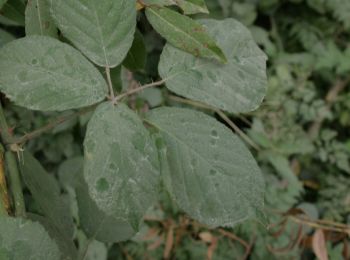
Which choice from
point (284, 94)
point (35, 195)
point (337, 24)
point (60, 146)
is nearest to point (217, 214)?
point (35, 195)

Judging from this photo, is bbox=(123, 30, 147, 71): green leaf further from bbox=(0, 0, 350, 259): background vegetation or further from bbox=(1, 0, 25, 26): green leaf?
bbox=(0, 0, 350, 259): background vegetation

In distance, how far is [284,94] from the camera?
181cm

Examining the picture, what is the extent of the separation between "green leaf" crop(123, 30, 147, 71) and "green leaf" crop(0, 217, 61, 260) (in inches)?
10.5

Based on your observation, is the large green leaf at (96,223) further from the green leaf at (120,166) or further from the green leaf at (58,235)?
the green leaf at (120,166)

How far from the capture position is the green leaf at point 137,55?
2.00 feet

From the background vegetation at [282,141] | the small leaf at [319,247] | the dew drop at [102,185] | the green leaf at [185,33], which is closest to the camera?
the dew drop at [102,185]

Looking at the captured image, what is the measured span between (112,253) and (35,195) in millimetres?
1012

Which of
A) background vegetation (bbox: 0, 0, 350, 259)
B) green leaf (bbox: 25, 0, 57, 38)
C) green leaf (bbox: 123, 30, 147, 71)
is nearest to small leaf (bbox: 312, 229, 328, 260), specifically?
background vegetation (bbox: 0, 0, 350, 259)

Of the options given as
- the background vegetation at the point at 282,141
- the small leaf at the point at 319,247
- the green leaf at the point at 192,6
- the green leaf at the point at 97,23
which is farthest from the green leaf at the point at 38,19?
the small leaf at the point at 319,247

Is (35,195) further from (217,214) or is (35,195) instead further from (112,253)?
(112,253)

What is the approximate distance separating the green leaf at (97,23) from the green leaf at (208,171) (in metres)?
0.10

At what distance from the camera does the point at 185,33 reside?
21.0 inches

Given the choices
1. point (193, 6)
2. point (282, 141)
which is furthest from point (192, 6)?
point (282, 141)

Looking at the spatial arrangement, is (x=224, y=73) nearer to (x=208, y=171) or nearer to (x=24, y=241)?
(x=208, y=171)
